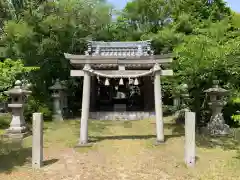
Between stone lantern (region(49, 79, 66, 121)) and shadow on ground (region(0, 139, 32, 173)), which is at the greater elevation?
stone lantern (region(49, 79, 66, 121))

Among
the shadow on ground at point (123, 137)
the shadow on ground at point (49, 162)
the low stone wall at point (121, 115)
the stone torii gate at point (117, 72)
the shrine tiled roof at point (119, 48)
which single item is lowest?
the shadow on ground at point (49, 162)

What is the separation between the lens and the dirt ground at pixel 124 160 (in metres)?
6.72

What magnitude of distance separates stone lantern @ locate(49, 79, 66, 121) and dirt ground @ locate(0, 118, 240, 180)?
12.8 feet

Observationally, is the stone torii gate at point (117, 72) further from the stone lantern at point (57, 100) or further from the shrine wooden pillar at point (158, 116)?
the stone lantern at point (57, 100)

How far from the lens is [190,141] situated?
296 inches

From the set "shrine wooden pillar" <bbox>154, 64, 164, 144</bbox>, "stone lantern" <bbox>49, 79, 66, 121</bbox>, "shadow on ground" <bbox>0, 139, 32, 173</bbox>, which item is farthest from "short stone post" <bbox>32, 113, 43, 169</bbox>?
"stone lantern" <bbox>49, 79, 66, 121</bbox>

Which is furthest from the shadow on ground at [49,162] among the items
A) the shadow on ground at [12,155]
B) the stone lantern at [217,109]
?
the stone lantern at [217,109]

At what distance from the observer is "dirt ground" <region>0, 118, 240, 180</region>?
265 inches

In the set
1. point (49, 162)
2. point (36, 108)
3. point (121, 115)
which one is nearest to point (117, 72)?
point (49, 162)

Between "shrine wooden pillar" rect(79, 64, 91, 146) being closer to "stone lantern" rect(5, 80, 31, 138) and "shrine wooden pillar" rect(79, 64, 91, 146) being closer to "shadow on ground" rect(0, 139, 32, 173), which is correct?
"shadow on ground" rect(0, 139, 32, 173)

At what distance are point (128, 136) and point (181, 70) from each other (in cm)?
320

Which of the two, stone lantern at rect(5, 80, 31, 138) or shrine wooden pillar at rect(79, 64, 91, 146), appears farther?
stone lantern at rect(5, 80, 31, 138)

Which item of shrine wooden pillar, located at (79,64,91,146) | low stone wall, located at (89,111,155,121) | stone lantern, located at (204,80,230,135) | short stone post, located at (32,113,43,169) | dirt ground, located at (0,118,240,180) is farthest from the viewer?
low stone wall, located at (89,111,155,121)

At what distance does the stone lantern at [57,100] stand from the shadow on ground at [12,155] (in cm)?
499
